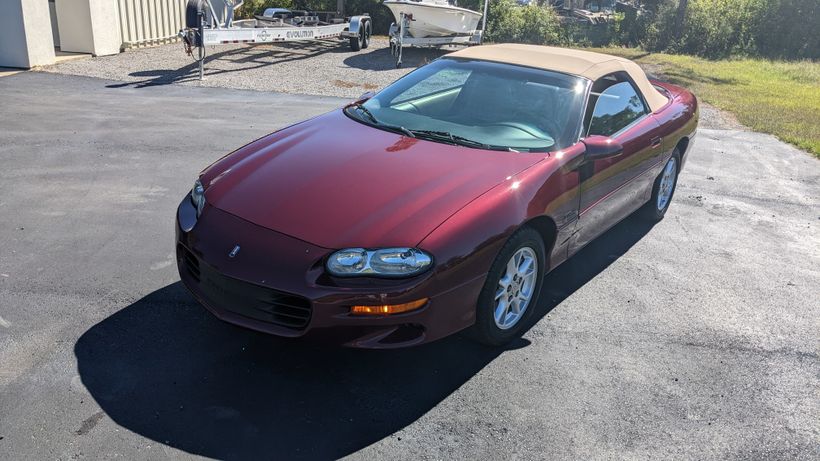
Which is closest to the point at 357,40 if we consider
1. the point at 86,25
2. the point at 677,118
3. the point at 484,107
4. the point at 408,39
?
the point at 408,39

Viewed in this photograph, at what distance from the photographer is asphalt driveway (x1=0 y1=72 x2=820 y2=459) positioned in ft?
10.8

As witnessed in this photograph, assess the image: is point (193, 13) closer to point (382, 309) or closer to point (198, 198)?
point (198, 198)

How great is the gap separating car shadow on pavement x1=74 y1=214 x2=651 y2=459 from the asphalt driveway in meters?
0.01

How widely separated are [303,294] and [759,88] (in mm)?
15972

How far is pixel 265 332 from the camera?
11.6 feet

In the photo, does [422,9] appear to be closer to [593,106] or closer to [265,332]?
[593,106]

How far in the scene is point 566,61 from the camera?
17.7 ft

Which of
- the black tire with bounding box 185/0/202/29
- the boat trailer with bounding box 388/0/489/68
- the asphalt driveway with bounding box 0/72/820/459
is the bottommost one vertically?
the asphalt driveway with bounding box 0/72/820/459

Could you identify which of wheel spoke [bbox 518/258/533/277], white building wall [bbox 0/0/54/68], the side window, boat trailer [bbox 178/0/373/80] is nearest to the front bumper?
wheel spoke [bbox 518/258/533/277]

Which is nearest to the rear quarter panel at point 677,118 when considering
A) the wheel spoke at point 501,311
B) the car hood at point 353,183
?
the car hood at point 353,183

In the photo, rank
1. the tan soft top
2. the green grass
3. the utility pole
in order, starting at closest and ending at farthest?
the tan soft top, the green grass, the utility pole

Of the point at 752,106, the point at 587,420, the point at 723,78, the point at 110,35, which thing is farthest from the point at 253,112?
the point at 723,78

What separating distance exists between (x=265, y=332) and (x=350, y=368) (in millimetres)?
574

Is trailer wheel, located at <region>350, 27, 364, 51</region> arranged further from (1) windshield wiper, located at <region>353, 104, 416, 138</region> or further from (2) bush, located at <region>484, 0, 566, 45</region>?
(1) windshield wiper, located at <region>353, 104, 416, 138</region>
